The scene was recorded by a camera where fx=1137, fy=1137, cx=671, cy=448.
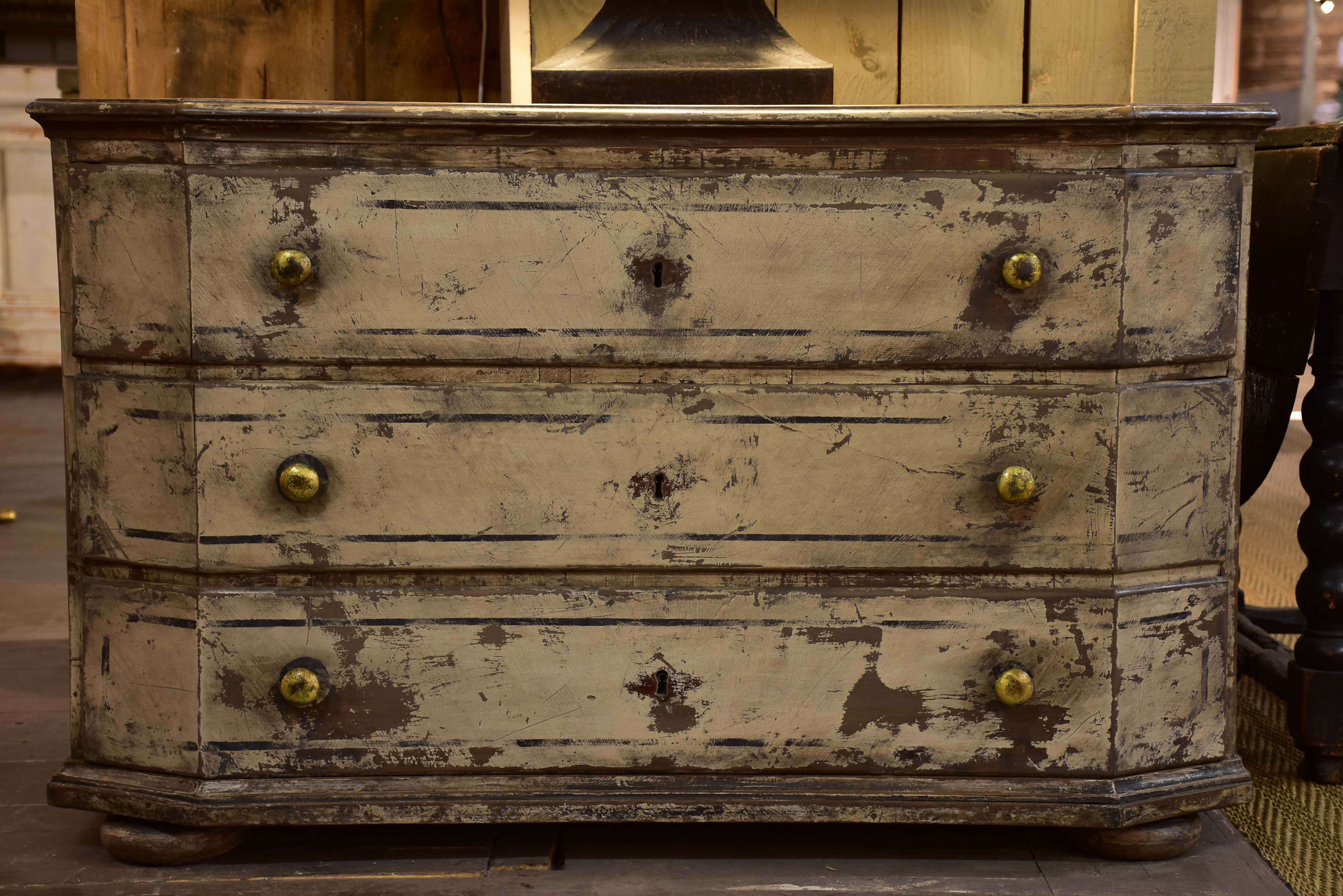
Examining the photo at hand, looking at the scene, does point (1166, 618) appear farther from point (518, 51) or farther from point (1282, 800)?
point (518, 51)

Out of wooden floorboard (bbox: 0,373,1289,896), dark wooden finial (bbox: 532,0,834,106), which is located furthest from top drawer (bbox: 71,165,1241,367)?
wooden floorboard (bbox: 0,373,1289,896)

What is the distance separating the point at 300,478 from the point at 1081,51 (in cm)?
134

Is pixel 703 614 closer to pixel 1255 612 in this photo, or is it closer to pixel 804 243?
pixel 804 243

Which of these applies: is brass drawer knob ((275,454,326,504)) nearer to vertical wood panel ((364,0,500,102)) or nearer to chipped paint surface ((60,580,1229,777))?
chipped paint surface ((60,580,1229,777))

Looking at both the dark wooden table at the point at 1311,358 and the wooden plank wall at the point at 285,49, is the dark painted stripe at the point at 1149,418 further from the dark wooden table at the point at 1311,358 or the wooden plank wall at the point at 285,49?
the wooden plank wall at the point at 285,49

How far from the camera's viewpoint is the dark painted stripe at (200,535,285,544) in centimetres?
122

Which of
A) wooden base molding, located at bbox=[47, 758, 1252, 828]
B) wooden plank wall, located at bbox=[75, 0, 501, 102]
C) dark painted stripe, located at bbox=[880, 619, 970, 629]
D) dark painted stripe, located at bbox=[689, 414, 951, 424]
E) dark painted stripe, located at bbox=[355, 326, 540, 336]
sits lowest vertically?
wooden base molding, located at bbox=[47, 758, 1252, 828]

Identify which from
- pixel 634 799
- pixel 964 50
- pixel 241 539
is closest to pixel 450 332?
pixel 241 539

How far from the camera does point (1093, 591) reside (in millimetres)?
1238

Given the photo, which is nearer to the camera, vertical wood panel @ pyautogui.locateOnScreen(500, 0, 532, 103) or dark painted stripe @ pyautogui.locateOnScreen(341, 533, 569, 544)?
dark painted stripe @ pyautogui.locateOnScreen(341, 533, 569, 544)

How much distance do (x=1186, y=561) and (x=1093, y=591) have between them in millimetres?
111

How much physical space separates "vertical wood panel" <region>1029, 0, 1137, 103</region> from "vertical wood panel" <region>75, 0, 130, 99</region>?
1393mm

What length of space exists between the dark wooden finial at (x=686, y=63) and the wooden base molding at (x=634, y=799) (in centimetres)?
79

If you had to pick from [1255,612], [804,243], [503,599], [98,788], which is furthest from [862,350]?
[1255,612]
